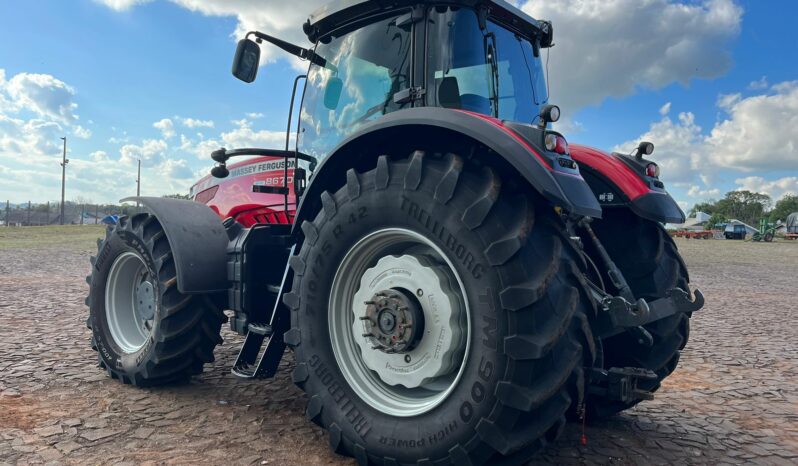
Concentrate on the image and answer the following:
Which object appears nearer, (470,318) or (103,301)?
(470,318)

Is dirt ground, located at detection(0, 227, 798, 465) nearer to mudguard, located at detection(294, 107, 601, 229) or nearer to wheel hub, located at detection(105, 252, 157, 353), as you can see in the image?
wheel hub, located at detection(105, 252, 157, 353)

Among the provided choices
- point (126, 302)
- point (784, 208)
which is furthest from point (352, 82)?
point (784, 208)

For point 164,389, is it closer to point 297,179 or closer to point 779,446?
point 297,179

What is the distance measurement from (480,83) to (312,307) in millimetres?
1622

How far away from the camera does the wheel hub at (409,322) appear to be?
2592 millimetres

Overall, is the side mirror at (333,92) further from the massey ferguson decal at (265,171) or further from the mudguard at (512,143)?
the mudguard at (512,143)

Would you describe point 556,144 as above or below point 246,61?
below

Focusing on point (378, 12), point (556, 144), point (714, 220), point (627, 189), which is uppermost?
point (714, 220)

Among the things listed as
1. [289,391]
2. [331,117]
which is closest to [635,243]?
[331,117]

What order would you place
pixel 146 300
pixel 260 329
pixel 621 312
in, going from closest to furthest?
1. pixel 621 312
2. pixel 260 329
3. pixel 146 300

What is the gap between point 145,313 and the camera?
4.19 meters

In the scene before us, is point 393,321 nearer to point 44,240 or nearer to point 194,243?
point 194,243

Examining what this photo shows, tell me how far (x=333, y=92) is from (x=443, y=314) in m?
1.97

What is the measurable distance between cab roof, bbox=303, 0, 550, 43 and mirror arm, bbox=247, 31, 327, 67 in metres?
0.11
